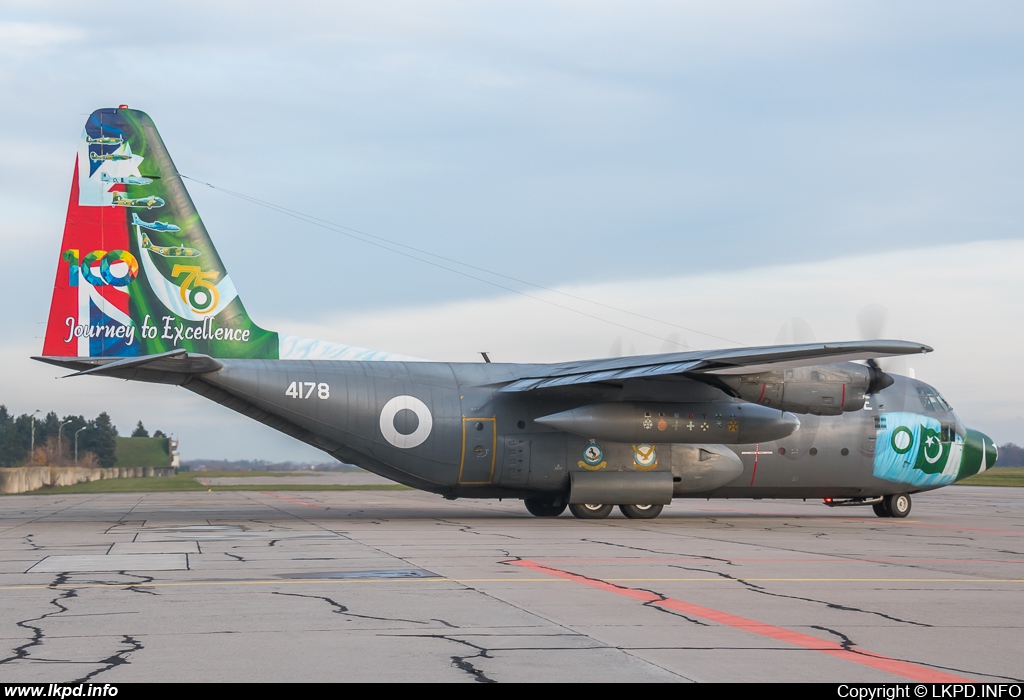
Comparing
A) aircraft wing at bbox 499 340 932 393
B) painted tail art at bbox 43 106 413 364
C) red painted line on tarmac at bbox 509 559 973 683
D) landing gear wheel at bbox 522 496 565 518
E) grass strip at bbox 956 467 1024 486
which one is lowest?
grass strip at bbox 956 467 1024 486

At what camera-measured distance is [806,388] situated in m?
21.5

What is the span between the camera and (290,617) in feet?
29.7

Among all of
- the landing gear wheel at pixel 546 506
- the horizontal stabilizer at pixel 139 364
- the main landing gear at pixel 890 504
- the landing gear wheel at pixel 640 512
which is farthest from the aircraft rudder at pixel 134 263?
the main landing gear at pixel 890 504

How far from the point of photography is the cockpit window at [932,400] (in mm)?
25734

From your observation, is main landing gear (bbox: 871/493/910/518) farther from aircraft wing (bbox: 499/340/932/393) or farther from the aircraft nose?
aircraft wing (bbox: 499/340/932/393)

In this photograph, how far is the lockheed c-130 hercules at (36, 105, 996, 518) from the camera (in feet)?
67.9

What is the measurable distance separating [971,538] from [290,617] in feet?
49.6

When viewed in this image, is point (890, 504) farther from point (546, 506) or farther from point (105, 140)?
point (105, 140)

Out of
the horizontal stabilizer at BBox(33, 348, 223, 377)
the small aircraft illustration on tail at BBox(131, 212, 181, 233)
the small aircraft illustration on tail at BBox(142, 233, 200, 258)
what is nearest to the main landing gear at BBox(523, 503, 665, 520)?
the horizontal stabilizer at BBox(33, 348, 223, 377)

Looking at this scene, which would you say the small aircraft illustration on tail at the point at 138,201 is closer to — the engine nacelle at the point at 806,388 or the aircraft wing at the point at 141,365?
the aircraft wing at the point at 141,365

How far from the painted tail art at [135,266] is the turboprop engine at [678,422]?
7.56m

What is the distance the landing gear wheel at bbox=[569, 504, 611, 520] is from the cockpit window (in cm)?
921

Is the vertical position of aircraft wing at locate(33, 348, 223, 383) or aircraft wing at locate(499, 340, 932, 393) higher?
aircraft wing at locate(499, 340, 932, 393)
